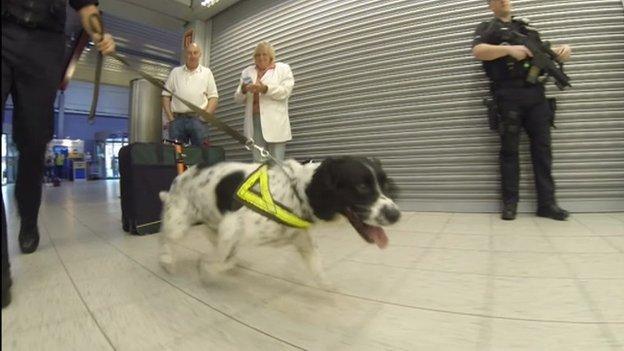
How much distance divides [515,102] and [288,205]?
101 inches

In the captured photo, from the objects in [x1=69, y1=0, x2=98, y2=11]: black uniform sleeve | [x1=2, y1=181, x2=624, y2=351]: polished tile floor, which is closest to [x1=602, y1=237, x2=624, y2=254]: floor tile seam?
[x1=2, y1=181, x2=624, y2=351]: polished tile floor

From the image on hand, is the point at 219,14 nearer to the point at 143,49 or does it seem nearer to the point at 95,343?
the point at 143,49

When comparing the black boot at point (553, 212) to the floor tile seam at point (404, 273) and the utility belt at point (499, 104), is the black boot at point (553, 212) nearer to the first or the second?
the utility belt at point (499, 104)

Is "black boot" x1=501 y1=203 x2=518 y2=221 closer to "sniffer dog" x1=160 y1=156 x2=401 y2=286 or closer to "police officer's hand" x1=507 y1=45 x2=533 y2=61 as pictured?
"police officer's hand" x1=507 y1=45 x2=533 y2=61

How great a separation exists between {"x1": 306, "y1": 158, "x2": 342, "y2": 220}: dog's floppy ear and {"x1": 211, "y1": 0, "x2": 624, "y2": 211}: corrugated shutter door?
2.60 m

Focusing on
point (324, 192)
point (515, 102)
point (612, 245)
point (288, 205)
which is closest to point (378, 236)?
point (324, 192)

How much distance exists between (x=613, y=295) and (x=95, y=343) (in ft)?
6.14

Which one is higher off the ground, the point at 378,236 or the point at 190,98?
the point at 190,98

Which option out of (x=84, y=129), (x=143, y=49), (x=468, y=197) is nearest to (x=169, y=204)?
(x=468, y=197)

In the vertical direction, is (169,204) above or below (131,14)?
below

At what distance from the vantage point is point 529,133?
2998mm

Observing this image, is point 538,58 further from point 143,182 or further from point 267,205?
point 143,182

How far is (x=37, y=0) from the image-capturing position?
1.53 m

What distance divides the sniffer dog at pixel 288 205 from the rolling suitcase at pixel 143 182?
90cm
